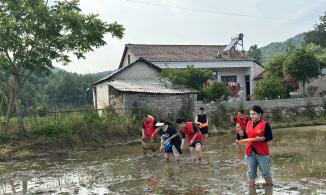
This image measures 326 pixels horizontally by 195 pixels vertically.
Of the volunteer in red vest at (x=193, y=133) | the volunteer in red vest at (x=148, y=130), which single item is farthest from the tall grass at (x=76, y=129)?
the volunteer in red vest at (x=193, y=133)

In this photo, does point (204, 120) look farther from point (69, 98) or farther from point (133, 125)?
point (69, 98)

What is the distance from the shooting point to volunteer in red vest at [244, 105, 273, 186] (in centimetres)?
888

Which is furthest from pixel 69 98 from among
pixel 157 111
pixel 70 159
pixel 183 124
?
pixel 183 124

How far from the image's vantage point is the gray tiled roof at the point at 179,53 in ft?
125

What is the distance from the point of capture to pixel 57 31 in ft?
65.8

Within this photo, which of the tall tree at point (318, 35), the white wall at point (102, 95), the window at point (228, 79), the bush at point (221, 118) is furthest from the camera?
the tall tree at point (318, 35)

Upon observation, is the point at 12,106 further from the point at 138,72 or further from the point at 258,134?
the point at 258,134

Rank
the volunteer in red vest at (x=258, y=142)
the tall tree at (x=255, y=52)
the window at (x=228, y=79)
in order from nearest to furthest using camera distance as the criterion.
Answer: the volunteer in red vest at (x=258, y=142) < the window at (x=228, y=79) < the tall tree at (x=255, y=52)

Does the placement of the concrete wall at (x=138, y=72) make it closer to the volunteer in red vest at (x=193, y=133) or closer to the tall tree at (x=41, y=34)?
the tall tree at (x=41, y=34)

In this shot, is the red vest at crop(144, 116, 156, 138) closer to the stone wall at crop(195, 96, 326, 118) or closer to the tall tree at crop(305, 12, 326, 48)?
the stone wall at crop(195, 96, 326, 118)

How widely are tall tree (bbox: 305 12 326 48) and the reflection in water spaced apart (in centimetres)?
4786

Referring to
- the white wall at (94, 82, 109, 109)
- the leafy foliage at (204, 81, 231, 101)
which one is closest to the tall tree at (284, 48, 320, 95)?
the leafy foliage at (204, 81, 231, 101)

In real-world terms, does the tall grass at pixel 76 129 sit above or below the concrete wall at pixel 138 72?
below

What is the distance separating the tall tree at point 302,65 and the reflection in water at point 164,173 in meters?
13.8
